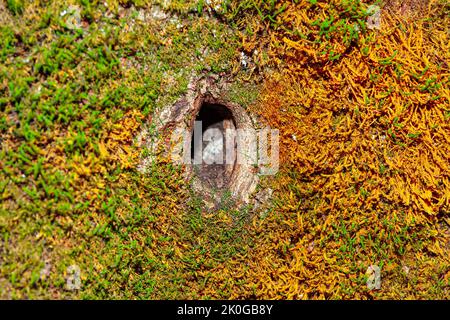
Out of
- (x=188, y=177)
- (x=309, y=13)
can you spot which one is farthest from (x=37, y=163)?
(x=309, y=13)

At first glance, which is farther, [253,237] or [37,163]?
[253,237]

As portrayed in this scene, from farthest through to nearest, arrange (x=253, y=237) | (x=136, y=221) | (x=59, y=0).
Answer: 1. (x=253, y=237)
2. (x=136, y=221)
3. (x=59, y=0)

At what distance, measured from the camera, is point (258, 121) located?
1885mm

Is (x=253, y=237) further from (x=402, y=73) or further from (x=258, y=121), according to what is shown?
(x=402, y=73)

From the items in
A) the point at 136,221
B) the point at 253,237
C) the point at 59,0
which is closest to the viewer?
the point at 59,0

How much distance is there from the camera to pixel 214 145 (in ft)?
7.25

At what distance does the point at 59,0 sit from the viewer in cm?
163

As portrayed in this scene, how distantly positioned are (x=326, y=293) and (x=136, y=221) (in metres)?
0.86

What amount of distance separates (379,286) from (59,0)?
1.71 meters

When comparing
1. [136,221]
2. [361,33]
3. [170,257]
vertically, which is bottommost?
[170,257]

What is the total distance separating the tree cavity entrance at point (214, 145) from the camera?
202 cm

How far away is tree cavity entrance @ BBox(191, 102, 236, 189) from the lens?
2023 millimetres

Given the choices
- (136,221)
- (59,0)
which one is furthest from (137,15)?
(136,221)

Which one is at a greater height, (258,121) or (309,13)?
(309,13)
